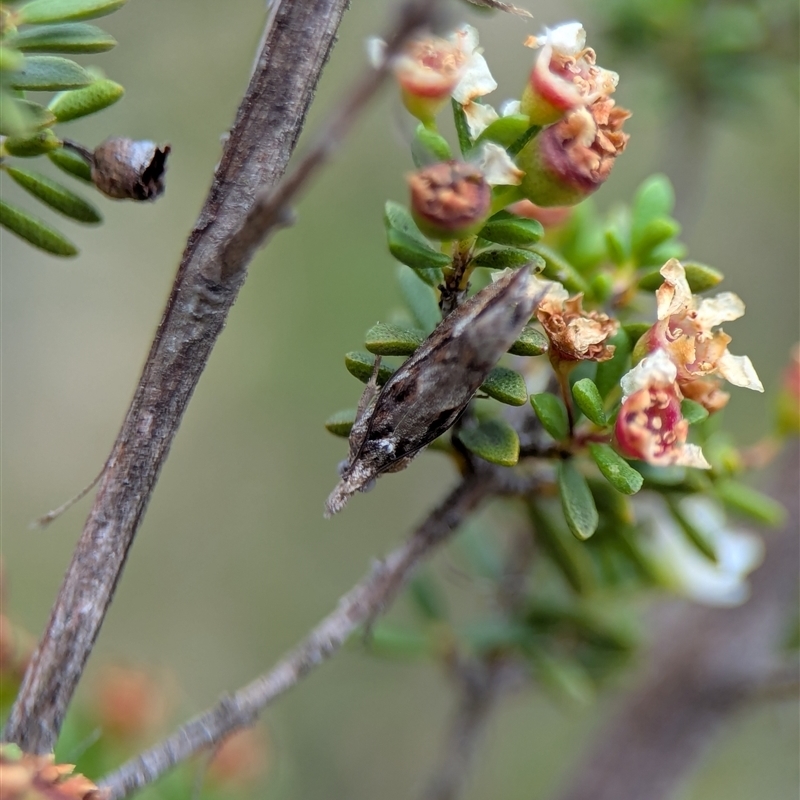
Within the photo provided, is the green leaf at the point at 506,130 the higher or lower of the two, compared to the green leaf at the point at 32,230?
higher

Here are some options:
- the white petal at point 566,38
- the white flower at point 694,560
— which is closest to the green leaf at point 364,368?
the white petal at point 566,38

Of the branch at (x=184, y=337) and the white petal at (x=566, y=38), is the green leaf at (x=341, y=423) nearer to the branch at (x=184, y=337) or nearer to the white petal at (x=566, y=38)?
the branch at (x=184, y=337)

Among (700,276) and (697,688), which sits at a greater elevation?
(700,276)

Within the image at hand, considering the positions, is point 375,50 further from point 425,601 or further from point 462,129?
point 425,601

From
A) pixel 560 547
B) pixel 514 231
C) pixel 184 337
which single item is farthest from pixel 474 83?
pixel 560 547

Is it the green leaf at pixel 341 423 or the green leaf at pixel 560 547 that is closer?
the green leaf at pixel 341 423

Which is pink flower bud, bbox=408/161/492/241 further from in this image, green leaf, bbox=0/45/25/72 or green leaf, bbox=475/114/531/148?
green leaf, bbox=0/45/25/72

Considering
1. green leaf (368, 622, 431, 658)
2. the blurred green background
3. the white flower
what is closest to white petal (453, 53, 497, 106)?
the white flower
